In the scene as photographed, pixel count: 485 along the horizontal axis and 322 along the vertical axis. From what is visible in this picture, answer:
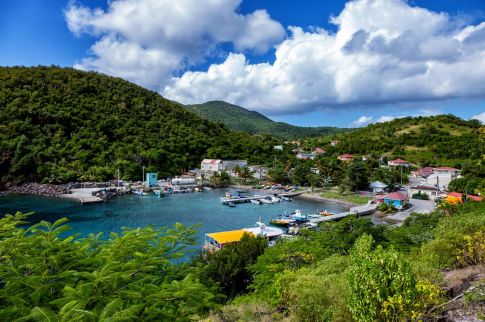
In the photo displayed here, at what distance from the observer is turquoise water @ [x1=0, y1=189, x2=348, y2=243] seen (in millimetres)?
29969

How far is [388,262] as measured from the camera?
4668mm

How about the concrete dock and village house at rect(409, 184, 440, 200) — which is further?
village house at rect(409, 184, 440, 200)

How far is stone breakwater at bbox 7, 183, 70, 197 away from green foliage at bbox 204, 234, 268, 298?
37.1 meters

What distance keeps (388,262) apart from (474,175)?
149ft

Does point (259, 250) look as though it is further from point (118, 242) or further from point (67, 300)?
point (67, 300)

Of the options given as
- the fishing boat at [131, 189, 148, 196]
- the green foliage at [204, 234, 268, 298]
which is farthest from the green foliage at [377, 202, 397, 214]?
the fishing boat at [131, 189, 148, 196]

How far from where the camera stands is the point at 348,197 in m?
43.9

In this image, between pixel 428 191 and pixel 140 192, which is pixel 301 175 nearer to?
pixel 428 191

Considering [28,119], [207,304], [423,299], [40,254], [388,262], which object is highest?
[28,119]

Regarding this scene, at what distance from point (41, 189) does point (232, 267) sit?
4233 cm

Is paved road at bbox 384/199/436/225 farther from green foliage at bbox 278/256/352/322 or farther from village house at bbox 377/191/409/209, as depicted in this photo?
green foliage at bbox 278/256/352/322

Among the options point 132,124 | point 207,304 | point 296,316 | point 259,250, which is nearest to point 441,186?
point 259,250

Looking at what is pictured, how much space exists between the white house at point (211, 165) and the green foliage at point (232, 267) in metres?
48.6

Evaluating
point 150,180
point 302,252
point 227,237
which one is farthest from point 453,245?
point 150,180
